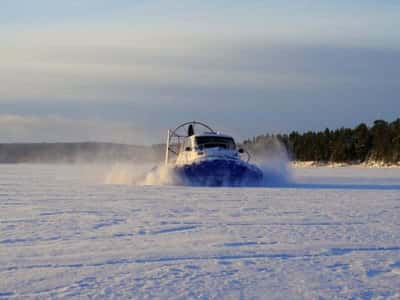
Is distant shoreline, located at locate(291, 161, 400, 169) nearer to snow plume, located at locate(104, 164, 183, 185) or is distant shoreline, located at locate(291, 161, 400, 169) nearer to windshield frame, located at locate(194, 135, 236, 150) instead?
snow plume, located at locate(104, 164, 183, 185)

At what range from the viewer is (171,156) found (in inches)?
973

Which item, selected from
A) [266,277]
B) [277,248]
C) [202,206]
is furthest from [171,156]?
[266,277]

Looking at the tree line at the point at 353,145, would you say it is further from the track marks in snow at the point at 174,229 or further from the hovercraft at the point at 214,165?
the track marks in snow at the point at 174,229

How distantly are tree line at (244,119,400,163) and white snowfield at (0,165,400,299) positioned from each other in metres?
45.4

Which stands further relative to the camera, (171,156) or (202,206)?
(171,156)

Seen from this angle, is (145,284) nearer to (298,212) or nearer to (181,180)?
(298,212)

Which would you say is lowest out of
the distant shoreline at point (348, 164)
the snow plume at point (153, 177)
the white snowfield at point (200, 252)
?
the white snowfield at point (200, 252)

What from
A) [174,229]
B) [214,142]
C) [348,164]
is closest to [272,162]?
[214,142]

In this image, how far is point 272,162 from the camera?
27469 mm

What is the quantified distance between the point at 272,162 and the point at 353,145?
4399 centimetres

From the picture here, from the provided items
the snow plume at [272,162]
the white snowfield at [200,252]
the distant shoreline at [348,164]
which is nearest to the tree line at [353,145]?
the distant shoreline at [348,164]

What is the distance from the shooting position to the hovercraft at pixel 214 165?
20.5 m

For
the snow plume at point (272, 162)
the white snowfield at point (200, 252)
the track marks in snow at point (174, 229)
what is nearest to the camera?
the white snowfield at point (200, 252)

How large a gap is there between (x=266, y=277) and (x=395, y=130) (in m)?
61.0
